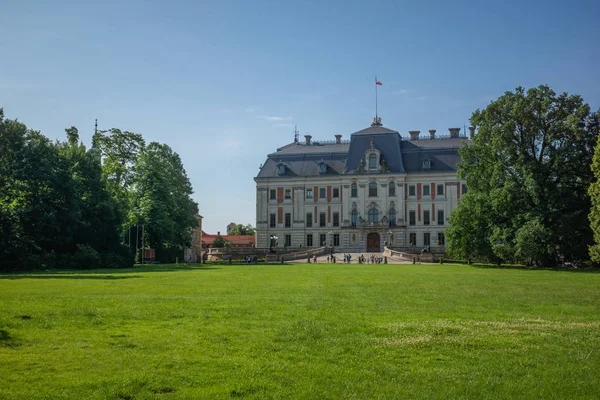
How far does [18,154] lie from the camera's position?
4234 centimetres

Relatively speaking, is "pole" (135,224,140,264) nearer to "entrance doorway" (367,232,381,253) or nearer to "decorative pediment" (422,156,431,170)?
"entrance doorway" (367,232,381,253)

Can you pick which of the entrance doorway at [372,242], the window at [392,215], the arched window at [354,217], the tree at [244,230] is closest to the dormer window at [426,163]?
the window at [392,215]

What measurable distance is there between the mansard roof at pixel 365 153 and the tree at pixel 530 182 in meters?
30.2

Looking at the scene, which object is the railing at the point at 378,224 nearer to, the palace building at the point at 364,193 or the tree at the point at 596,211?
the palace building at the point at 364,193

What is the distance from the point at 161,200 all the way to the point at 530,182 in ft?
120

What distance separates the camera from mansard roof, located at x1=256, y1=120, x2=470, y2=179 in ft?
265

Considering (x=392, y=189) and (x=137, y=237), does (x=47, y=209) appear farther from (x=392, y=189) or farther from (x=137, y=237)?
(x=392, y=189)

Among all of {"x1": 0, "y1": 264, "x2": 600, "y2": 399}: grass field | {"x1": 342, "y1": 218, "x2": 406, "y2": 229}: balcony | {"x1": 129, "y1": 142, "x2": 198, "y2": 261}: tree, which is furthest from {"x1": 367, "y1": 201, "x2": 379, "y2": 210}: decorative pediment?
{"x1": 0, "y1": 264, "x2": 600, "y2": 399}: grass field

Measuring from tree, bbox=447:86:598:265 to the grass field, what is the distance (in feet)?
95.3

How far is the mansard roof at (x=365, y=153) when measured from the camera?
8062 centimetres

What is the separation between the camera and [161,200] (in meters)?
60.7

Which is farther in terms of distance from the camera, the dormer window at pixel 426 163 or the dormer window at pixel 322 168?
the dormer window at pixel 322 168

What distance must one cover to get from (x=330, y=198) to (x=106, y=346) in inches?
2902

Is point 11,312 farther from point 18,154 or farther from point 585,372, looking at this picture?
point 18,154
